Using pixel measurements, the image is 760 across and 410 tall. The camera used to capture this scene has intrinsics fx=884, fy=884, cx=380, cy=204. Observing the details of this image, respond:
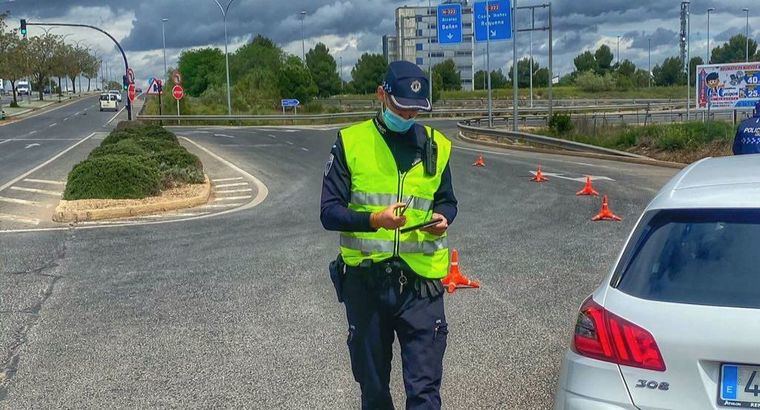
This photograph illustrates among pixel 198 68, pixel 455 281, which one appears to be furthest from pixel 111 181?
pixel 198 68

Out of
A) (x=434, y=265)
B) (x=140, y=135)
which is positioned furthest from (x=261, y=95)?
(x=434, y=265)

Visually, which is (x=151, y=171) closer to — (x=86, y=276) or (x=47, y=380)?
(x=86, y=276)

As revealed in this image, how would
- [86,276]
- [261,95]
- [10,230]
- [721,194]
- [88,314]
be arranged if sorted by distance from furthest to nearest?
[261,95], [10,230], [86,276], [88,314], [721,194]

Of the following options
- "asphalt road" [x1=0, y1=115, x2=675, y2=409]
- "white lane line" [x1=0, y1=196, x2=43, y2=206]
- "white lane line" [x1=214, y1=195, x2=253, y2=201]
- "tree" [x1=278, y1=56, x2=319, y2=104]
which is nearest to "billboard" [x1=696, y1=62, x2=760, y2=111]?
"asphalt road" [x1=0, y1=115, x2=675, y2=409]

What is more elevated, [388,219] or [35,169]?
[388,219]

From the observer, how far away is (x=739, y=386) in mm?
3016

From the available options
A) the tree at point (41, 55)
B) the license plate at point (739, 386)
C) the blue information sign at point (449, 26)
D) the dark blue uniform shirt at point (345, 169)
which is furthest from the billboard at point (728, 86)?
the tree at point (41, 55)

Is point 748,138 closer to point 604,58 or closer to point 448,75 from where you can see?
point 448,75

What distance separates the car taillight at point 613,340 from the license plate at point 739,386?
21 cm

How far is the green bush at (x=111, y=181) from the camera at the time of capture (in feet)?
49.8

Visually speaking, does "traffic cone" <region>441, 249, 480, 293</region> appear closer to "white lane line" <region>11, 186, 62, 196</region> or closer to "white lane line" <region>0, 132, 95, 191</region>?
"white lane line" <region>11, 186, 62, 196</region>

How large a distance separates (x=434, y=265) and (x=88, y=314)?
187 inches

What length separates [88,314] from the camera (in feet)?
25.3

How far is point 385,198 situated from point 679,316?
134cm
